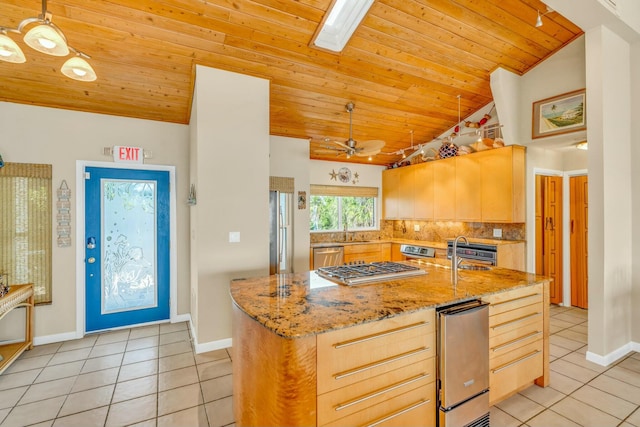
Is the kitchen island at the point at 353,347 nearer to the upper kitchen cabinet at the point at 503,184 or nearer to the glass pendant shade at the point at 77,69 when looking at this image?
the glass pendant shade at the point at 77,69

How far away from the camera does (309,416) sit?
1.41 m

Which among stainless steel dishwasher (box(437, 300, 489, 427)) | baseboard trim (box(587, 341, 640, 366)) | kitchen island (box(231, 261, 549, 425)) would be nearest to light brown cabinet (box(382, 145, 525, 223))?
baseboard trim (box(587, 341, 640, 366))

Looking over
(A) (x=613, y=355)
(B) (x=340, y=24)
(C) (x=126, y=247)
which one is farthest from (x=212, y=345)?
(A) (x=613, y=355)

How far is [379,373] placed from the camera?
1592 mm

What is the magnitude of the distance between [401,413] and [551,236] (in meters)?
4.32

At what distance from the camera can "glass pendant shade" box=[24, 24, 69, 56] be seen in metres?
1.71

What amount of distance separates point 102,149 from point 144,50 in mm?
1485

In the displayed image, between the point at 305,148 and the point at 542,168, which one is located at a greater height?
the point at 305,148

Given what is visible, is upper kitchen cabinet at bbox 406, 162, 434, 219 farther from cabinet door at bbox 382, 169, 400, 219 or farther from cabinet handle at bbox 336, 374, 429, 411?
cabinet handle at bbox 336, 374, 429, 411

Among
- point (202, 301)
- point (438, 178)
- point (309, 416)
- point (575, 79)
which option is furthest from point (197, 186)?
point (575, 79)

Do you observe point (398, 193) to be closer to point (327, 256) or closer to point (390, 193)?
point (390, 193)

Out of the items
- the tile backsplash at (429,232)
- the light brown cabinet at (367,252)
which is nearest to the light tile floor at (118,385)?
the light brown cabinet at (367,252)

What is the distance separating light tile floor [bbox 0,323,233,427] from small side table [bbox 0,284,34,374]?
0.32 feet

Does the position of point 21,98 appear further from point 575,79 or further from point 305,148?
point 575,79
